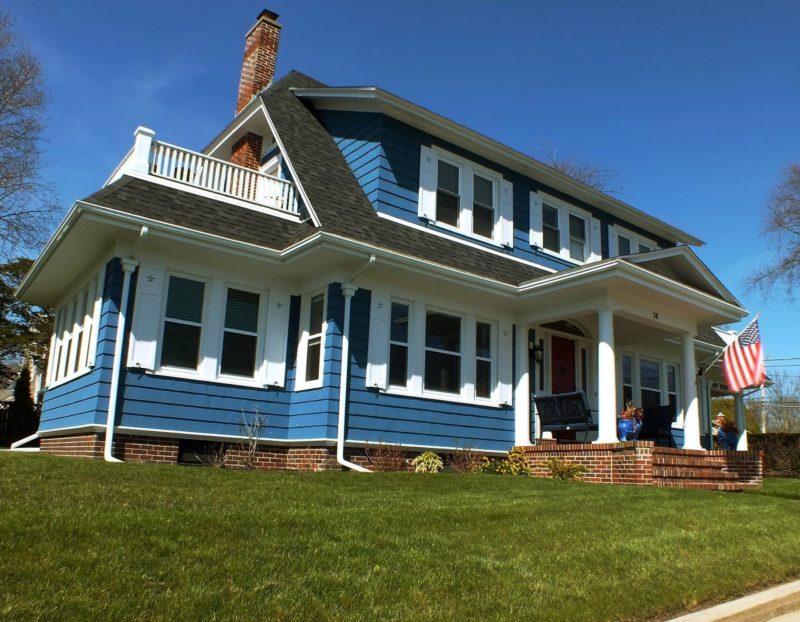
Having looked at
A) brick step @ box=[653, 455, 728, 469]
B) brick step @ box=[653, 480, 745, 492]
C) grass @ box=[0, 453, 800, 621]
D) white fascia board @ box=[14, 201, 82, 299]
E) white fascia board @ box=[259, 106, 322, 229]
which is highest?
white fascia board @ box=[259, 106, 322, 229]

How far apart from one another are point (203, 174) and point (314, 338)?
3.17 m

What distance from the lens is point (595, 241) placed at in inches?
661

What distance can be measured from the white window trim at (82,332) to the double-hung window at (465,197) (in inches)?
225

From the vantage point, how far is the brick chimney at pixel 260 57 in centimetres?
1608

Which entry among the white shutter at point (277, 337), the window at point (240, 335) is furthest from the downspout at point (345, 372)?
the window at point (240, 335)

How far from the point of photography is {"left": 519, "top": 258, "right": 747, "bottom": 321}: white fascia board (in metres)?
11.6

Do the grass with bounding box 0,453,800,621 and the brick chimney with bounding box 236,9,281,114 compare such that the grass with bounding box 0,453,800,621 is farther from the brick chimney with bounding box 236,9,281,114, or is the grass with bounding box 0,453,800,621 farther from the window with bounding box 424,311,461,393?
the brick chimney with bounding box 236,9,281,114

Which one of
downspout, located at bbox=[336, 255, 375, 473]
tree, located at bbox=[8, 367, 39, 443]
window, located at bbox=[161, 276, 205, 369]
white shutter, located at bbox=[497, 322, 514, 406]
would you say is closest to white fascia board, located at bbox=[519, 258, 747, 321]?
white shutter, located at bbox=[497, 322, 514, 406]

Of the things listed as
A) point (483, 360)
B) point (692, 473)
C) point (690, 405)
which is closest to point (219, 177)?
point (483, 360)

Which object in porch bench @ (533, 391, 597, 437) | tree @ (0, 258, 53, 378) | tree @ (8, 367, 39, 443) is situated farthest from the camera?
tree @ (0, 258, 53, 378)

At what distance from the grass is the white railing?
490 cm

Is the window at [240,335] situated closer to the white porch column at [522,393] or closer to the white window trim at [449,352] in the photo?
the white window trim at [449,352]

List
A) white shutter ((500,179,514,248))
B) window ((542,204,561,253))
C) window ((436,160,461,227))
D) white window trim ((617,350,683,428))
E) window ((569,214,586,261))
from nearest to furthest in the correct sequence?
window ((436,160,461,227)) < white shutter ((500,179,514,248)) < window ((542,204,561,253)) < window ((569,214,586,261)) < white window trim ((617,350,683,428))

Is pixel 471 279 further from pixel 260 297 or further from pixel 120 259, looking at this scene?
pixel 120 259
